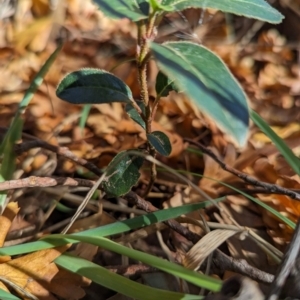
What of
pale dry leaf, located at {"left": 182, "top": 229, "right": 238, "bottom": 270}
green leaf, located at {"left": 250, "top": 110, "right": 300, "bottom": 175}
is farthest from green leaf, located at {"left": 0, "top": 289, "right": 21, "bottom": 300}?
green leaf, located at {"left": 250, "top": 110, "right": 300, "bottom": 175}

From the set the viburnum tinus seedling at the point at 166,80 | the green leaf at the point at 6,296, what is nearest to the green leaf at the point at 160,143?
the viburnum tinus seedling at the point at 166,80

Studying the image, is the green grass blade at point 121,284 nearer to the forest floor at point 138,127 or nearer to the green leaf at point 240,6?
the forest floor at point 138,127

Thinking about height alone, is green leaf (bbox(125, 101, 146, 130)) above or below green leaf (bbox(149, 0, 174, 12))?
below

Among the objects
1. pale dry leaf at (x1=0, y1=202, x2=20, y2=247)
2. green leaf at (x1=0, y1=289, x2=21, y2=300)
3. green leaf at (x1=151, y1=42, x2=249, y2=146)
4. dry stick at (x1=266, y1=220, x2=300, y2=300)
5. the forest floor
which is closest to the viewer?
green leaf at (x1=151, y1=42, x2=249, y2=146)

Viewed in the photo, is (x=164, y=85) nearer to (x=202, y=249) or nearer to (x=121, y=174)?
(x=121, y=174)

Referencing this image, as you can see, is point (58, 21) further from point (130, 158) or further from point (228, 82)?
point (228, 82)

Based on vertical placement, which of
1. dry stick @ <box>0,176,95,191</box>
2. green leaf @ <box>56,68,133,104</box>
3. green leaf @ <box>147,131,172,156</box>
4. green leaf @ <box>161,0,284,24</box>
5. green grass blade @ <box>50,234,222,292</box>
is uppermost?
green leaf @ <box>161,0,284,24</box>

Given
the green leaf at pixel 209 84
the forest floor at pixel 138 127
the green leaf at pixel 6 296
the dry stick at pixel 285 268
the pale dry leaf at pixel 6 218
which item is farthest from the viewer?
the forest floor at pixel 138 127

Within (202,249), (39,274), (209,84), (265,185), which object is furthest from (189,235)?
(209,84)

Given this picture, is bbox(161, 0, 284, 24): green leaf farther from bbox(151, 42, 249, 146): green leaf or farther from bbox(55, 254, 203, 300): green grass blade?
bbox(55, 254, 203, 300): green grass blade
